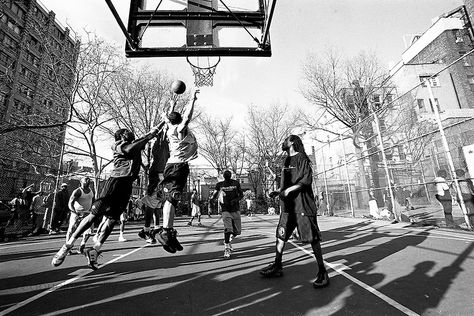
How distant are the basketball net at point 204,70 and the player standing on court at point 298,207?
313 cm

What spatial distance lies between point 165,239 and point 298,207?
80.5 inches

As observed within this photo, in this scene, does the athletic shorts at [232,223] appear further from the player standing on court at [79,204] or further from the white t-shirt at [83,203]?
the white t-shirt at [83,203]

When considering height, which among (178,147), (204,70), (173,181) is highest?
(204,70)

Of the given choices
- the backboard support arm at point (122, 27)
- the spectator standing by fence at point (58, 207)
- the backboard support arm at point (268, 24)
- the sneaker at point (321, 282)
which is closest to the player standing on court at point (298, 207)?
the sneaker at point (321, 282)

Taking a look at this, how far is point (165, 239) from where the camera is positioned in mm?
3549

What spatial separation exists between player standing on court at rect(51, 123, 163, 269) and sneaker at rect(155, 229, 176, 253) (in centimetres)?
88

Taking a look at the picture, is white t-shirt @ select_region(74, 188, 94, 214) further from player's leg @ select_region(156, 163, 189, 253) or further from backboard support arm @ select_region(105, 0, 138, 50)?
backboard support arm @ select_region(105, 0, 138, 50)

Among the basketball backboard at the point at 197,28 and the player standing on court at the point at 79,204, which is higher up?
the basketball backboard at the point at 197,28

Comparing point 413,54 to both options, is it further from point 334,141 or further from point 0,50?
point 0,50

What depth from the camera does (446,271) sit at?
362cm

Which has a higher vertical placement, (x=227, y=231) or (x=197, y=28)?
(x=197, y=28)

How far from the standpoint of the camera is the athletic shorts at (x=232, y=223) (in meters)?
5.79

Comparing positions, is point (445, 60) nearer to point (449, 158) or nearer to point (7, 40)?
point (449, 158)

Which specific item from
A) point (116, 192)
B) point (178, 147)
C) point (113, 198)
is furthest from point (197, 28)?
point (113, 198)
